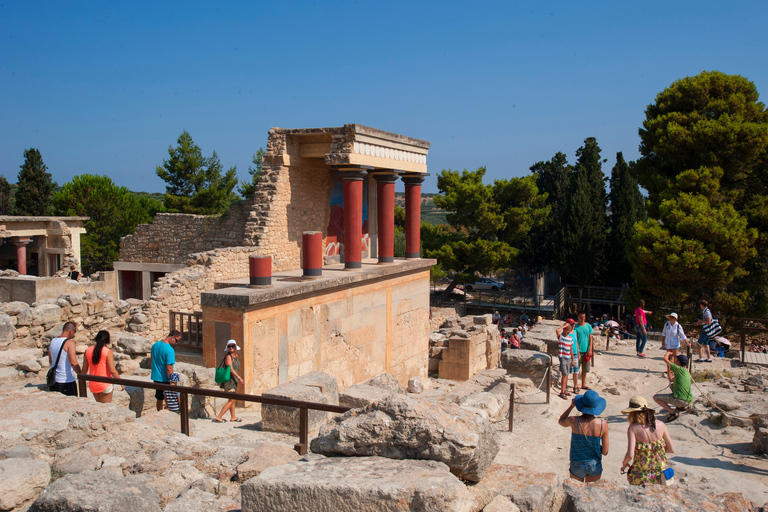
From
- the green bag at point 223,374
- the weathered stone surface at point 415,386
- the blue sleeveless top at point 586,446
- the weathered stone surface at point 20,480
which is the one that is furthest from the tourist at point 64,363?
the weathered stone surface at point 415,386

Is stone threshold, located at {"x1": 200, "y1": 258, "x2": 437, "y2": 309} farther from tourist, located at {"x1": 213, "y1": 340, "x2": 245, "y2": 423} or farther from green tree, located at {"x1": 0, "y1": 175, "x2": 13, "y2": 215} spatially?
green tree, located at {"x1": 0, "y1": 175, "x2": 13, "y2": 215}

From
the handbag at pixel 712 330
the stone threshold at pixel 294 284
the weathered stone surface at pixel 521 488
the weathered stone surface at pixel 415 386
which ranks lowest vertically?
the weathered stone surface at pixel 415 386

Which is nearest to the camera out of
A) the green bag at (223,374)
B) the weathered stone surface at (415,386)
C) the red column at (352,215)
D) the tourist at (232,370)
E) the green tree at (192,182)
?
the tourist at (232,370)

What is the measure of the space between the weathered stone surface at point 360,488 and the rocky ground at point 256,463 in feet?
0.04

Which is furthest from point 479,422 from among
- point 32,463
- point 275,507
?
point 32,463

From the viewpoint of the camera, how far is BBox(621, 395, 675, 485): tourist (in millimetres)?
4883

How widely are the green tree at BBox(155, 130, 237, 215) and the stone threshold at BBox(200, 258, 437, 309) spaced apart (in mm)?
20392

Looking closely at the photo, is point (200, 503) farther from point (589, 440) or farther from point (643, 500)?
point (589, 440)

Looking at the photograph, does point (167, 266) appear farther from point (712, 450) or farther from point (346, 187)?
point (712, 450)

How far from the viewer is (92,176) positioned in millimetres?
34781

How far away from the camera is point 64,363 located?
6.33 meters

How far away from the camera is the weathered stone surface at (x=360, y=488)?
3.03m

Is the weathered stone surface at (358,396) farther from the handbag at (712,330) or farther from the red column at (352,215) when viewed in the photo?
the handbag at (712,330)

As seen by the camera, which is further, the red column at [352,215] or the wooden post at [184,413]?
the red column at [352,215]
